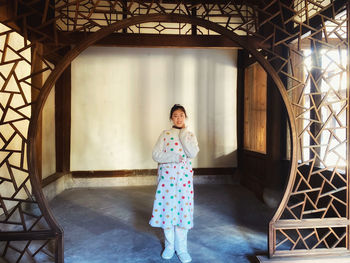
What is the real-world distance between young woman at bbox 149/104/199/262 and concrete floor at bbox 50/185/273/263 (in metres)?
0.34

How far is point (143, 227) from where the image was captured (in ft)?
11.1

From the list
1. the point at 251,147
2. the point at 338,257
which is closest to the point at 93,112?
the point at 251,147

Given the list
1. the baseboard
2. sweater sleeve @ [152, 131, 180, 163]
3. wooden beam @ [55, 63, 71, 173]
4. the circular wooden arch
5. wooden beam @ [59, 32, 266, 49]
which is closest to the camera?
the circular wooden arch

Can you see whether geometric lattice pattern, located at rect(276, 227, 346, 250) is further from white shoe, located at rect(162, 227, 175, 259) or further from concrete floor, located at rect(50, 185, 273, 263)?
white shoe, located at rect(162, 227, 175, 259)

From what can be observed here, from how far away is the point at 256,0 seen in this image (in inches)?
185

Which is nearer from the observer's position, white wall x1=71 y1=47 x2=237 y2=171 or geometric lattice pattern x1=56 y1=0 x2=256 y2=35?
geometric lattice pattern x1=56 y1=0 x2=256 y2=35

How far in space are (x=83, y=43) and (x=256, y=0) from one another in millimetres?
3563

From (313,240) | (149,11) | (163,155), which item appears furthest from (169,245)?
(149,11)

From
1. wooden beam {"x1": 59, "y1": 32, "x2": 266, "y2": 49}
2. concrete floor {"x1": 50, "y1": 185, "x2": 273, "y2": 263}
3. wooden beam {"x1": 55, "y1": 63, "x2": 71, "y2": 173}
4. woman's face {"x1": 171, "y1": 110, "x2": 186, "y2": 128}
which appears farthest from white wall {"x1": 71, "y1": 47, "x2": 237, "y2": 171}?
woman's face {"x1": 171, "y1": 110, "x2": 186, "y2": 128}

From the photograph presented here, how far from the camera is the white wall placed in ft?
18.4

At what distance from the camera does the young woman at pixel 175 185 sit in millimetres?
2467

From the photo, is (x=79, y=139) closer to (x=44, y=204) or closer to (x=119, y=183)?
(x=119, y=183)

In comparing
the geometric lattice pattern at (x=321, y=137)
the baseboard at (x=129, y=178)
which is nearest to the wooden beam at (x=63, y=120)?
the baseboard at (x=129, y=178)

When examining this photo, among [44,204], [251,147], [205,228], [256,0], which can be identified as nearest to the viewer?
A: [44,204]
